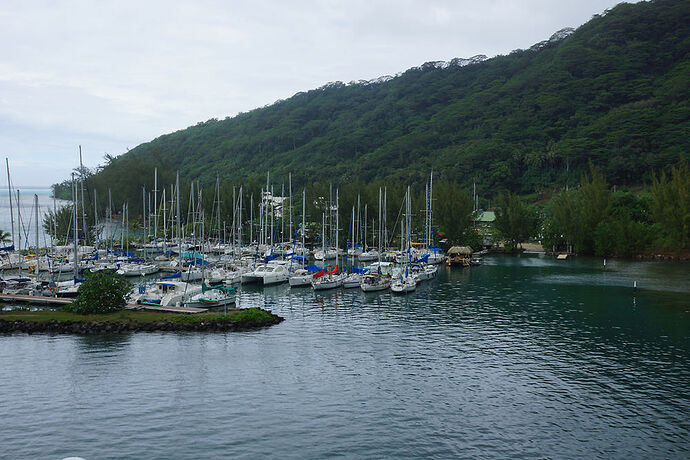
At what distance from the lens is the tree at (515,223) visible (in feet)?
374

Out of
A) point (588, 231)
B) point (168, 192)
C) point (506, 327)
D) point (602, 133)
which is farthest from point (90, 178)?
point (602, 133)

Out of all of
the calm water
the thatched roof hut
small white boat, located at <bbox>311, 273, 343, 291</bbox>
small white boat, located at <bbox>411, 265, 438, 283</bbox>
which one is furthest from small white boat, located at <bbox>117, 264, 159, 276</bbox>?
the thatched roof hut

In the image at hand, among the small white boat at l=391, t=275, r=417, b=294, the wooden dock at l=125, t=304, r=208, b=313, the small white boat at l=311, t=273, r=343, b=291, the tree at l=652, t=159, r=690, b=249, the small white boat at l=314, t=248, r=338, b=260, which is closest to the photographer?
the wooden dock at l=125, t=304, r=208, b=313

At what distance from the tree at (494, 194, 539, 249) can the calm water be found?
58.8 meters

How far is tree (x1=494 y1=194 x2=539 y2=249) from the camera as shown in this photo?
11388cm

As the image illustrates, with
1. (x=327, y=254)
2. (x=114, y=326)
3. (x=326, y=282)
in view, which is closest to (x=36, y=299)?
(x=114, y=326)

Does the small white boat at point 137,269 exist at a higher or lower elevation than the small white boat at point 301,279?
higher

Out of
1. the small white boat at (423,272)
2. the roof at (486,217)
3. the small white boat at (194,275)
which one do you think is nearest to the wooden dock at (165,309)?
the small white boat at (194,275)

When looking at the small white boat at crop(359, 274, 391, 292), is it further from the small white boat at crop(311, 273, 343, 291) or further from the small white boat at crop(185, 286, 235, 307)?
the small white boat at crop(185, 286, 235, 307)

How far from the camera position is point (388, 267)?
267 feet

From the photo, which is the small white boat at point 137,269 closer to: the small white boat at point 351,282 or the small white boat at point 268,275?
the small white boat at point 268,275

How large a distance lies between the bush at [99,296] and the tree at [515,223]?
85.1 metres

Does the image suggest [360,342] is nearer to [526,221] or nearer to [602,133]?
[526,221]

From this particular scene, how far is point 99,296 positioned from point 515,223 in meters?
87.8
